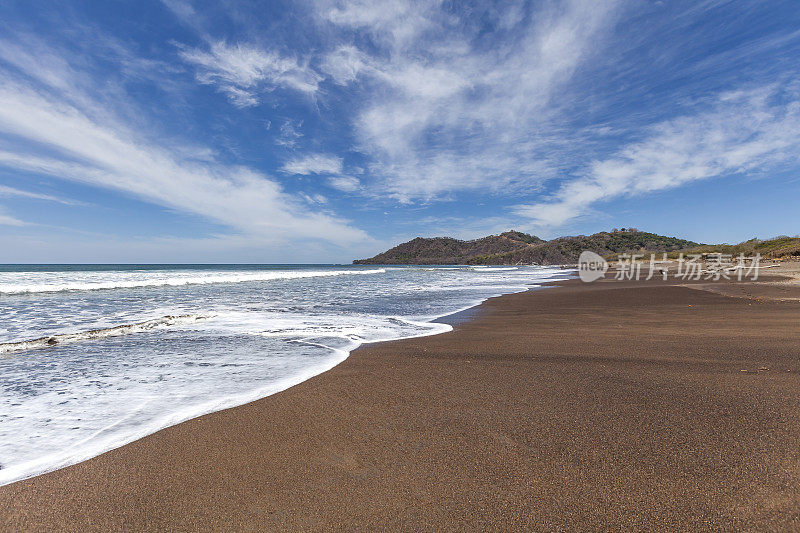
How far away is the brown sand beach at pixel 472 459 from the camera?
174 centimetres

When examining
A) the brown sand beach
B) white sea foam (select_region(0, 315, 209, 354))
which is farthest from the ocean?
the brown sand beach

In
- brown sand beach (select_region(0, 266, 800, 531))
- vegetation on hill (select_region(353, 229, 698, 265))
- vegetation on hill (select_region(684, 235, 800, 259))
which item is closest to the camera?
brown sand beach (select_region(0, 266, 800, 531))

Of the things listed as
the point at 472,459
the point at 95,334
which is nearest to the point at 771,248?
the point at 472,459

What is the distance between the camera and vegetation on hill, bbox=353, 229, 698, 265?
101125mm

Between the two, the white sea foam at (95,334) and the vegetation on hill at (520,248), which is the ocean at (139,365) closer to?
the white sea foam at (95,334)

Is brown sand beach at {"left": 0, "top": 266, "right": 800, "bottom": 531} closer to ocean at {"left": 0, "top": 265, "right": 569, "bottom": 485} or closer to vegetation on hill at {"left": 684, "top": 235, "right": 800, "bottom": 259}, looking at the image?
ocean at {"left": 0, "top": 265, "right": 569, "bottom": 485}

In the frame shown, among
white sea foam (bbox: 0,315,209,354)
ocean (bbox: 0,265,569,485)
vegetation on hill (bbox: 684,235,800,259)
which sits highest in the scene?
vegetation on hill (bbox: 684,235,800,259)

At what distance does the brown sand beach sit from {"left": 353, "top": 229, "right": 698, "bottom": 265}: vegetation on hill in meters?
92.8

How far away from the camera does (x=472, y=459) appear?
7.22 ft

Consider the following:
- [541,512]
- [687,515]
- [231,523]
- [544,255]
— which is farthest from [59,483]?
[544,255]

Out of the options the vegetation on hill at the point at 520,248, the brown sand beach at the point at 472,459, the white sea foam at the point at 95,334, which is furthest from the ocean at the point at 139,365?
the vegetation on hill at the point at 520,248

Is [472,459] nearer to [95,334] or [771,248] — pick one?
[95,334]

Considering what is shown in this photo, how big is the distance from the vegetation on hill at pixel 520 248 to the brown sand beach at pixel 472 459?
9280 centimetres

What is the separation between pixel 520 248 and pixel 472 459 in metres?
139
